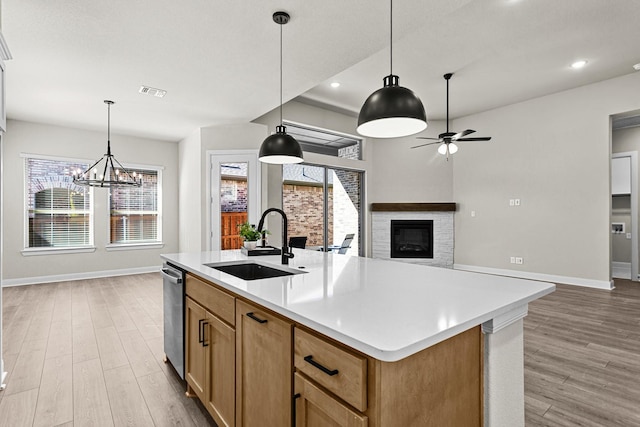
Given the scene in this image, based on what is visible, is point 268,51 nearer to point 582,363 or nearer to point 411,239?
point 582,363

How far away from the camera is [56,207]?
19.4ft

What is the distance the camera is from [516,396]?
1438 mm

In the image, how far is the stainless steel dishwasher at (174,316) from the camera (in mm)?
2248

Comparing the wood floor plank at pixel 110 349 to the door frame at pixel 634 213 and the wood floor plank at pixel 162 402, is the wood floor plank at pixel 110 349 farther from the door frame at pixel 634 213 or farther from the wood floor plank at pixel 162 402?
the door frame at pixel 634 213

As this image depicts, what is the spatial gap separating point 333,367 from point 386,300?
393 millimetres

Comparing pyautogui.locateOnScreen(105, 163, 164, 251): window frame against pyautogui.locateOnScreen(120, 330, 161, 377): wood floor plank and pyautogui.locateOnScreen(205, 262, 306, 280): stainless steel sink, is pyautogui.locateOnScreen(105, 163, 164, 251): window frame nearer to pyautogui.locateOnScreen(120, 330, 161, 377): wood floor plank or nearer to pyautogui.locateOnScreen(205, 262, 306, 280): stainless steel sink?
pyautogui.locateOnScreen(120, 330, 161, 377): wood floor plank

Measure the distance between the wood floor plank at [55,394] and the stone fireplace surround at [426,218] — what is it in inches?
221

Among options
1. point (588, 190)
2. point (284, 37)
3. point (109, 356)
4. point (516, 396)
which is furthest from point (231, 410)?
point (588, 190)

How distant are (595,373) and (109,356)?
379 centimetres

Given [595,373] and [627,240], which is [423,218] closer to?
[627,240]

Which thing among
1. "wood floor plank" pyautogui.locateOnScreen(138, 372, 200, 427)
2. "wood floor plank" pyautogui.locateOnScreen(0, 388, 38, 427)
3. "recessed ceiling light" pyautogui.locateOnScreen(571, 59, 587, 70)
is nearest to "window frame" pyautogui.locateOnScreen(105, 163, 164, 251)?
"wood floor plank" pyautogui.locateOnScreen(0, 388, 38, 427)

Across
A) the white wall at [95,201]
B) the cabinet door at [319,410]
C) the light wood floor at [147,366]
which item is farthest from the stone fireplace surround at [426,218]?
the cabinet door at [319,410]

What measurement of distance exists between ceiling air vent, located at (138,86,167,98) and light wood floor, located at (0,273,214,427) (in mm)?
2714

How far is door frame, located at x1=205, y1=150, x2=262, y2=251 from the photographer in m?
5.51
